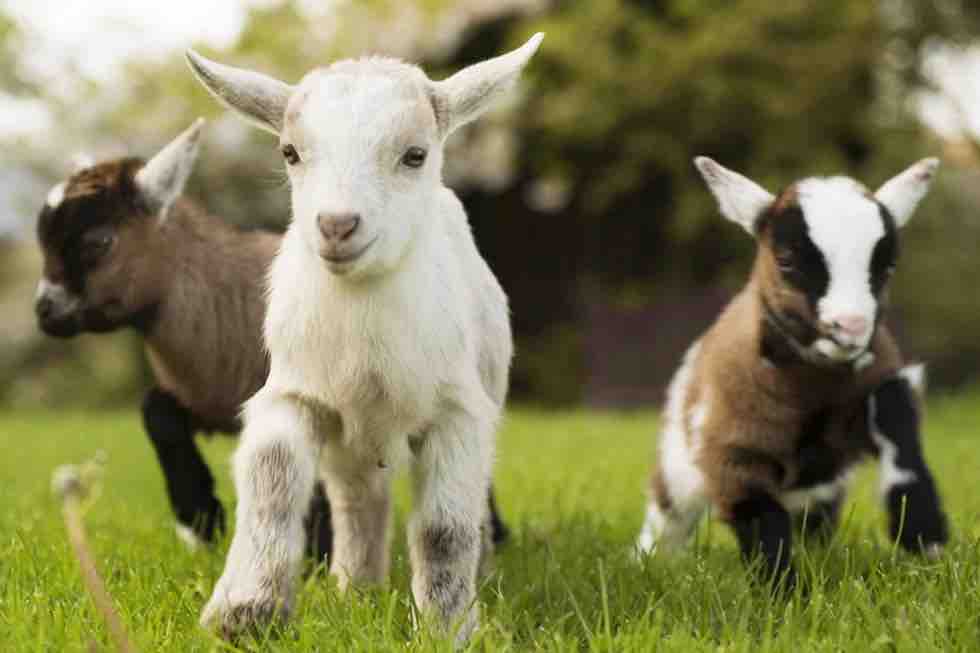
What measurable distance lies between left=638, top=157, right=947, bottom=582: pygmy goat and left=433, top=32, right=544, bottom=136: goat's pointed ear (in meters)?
1.27

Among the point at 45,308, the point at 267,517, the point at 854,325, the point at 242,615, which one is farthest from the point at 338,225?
→ the point at 45,308

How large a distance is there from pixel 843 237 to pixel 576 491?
127 inches

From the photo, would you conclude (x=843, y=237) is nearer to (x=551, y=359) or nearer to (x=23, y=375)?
(x=551, y=359)

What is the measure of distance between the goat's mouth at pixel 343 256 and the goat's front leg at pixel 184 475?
6.80 feet

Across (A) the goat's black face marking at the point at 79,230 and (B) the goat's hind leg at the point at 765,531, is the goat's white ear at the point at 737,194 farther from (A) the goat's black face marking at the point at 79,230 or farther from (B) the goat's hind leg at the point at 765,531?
(A) the goat's black face marking at the point at 79,230

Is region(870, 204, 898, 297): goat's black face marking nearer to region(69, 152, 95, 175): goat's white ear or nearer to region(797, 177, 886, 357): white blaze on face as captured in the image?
region(797, 177, 886, 357): white blaze on face

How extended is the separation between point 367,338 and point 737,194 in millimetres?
1843

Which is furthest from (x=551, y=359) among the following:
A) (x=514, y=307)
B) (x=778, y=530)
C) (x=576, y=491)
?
(x=778, y=530)

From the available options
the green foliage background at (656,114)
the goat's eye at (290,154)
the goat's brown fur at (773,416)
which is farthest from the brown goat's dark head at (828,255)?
the green foliage background at (656,114)

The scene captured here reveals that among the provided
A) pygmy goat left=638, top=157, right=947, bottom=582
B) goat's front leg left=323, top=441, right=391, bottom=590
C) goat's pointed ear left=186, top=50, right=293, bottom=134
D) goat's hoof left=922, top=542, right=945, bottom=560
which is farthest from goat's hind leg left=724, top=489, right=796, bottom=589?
goat's pointed ear left=186, top=50, right=293, bottom=134

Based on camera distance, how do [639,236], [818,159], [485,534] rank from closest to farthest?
[485,534]
[818,159]
[639,236]

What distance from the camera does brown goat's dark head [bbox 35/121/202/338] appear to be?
5.16 meters

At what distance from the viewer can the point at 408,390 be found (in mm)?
3680

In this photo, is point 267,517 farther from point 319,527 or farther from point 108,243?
point 108,243
